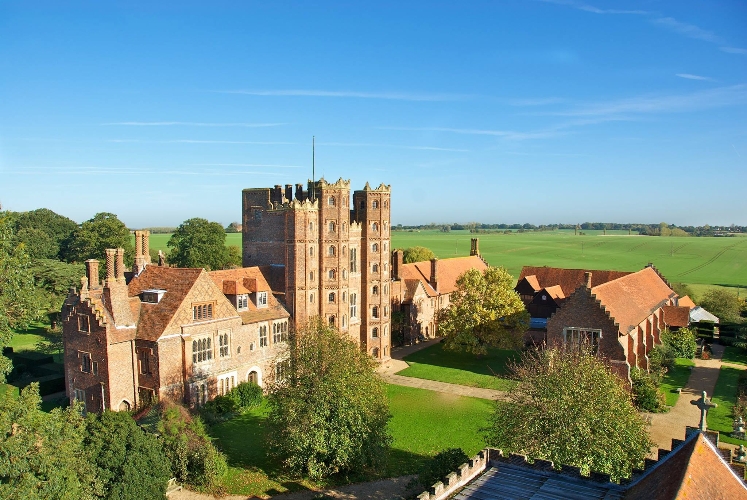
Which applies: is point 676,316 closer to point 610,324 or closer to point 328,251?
point 610,324

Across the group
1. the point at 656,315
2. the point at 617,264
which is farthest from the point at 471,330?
the point at 617,264

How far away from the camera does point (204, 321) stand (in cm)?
4000

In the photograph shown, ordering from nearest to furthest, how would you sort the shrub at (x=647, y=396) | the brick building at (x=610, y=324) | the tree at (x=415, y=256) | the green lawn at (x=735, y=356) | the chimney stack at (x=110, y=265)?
the chimney stack at (x=110, y=265) < the shrub at (x=647, y=396) < the brick building at (x=610, y=324) < the green lawn at (x=735, y=356) < the tree at (x=415, y=256)

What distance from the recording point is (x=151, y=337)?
1463 inches

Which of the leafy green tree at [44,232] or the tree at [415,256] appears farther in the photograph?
the tree at [415,256]

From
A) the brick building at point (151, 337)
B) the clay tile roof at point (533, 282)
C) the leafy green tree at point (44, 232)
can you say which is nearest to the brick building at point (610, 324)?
the clay tile roof at point (533, 282)

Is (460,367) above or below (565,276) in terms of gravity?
below

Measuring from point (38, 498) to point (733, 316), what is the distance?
74703mm

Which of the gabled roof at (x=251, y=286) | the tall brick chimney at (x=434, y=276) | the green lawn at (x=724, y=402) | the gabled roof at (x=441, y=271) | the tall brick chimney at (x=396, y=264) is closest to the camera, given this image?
the green lawn at (x=724, y=402)

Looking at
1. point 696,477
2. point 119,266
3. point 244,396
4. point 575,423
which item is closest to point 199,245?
point 119,266

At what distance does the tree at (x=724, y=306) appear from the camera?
67.2 meters

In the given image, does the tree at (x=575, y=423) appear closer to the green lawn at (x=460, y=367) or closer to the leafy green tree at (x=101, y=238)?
the green lawn at (x=460, y=367)

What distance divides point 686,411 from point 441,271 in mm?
37266

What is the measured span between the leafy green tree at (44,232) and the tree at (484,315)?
6814 cm
